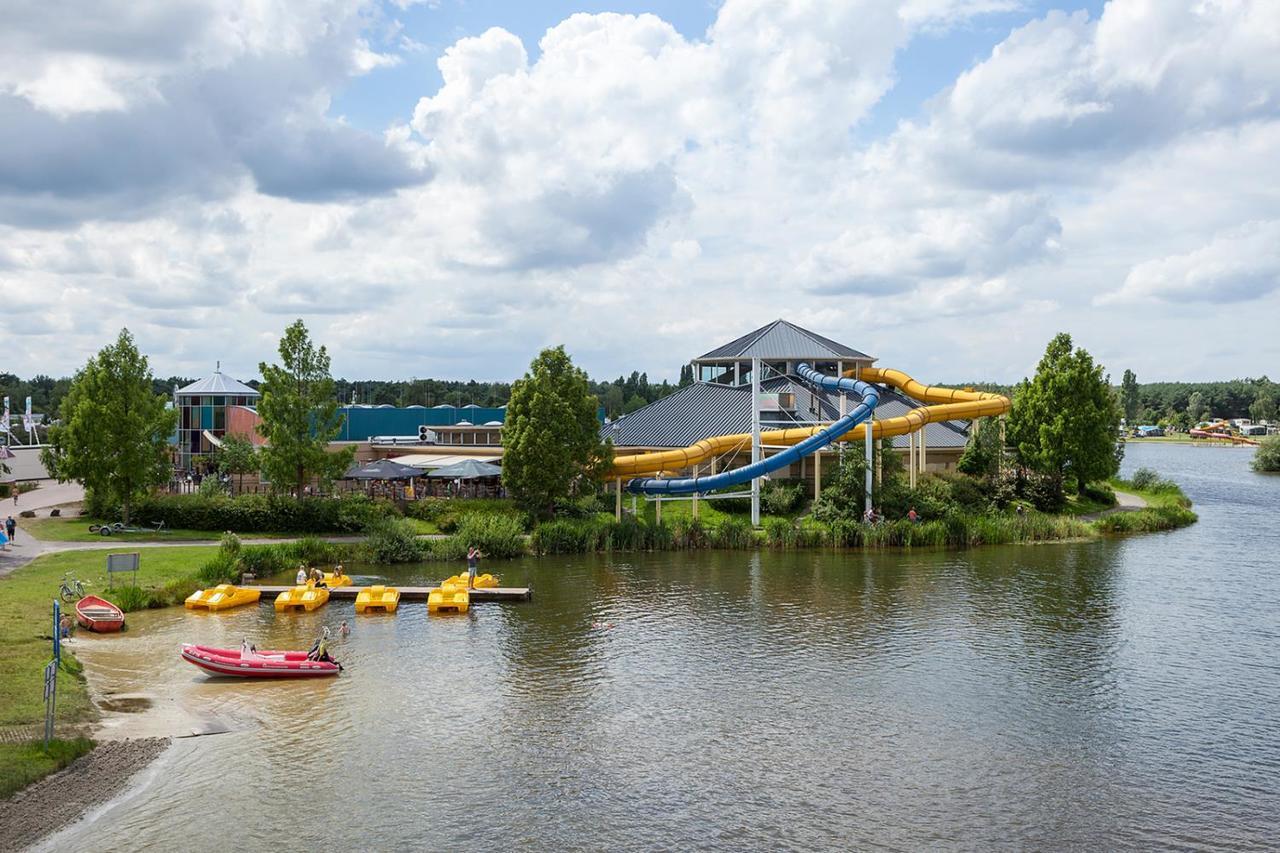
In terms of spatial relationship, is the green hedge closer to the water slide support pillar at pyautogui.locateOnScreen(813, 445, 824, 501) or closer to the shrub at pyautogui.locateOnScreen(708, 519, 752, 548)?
the shrub at pyautogui.locateOnScreen(708, 519, 752, 548)

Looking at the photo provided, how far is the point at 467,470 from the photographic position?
55.9 metres

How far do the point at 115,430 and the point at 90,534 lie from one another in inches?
190

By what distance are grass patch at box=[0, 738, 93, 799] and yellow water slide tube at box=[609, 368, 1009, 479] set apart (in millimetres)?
35101

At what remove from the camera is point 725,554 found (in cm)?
4953

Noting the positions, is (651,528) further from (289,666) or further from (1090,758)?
(1090,758)

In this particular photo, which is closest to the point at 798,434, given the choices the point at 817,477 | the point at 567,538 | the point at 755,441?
the point at 817,477

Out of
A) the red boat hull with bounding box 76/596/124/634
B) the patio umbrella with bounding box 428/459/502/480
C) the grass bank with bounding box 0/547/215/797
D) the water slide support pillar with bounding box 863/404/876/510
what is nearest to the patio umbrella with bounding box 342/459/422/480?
the patio umbrella with bounding box 428/459/502/480

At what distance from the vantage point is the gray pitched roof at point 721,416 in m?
64.6

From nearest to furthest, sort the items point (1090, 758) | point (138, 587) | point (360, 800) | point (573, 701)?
point (360, 800), point (1090, 758), point (573, 701), point (138, 587)

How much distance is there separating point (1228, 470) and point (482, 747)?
110859 millimetres

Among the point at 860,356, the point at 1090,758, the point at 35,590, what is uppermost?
the point at 860,356

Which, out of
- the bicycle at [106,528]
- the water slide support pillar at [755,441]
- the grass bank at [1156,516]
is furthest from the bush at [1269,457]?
the bicycle at [106,528]

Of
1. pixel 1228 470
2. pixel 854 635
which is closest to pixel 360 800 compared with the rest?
pixel 854 635

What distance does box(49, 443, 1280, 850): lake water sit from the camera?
63.3 feet
